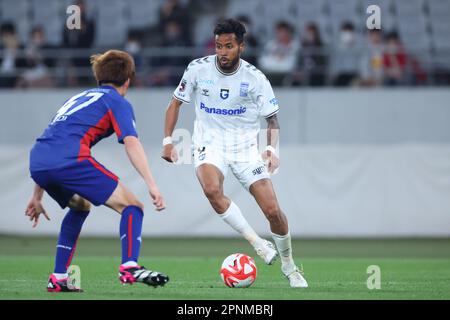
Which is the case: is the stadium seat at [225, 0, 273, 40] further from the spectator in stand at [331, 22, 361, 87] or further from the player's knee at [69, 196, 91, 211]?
the player's knee at [69, 196, 91, 211]

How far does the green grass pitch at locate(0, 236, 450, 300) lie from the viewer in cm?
845

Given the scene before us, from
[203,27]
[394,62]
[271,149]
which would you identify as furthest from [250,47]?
[271,149]

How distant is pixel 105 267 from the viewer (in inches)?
457

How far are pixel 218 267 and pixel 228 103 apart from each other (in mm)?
2703

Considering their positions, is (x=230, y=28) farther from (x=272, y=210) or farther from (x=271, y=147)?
(x=272, y=210)

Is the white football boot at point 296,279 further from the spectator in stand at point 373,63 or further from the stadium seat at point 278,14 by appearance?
the stadium seat at point 278,14

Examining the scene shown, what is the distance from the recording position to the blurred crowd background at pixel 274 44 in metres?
19.0

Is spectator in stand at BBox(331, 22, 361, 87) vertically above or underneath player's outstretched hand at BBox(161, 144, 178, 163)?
above

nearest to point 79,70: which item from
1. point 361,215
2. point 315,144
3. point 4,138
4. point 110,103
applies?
point 4,138

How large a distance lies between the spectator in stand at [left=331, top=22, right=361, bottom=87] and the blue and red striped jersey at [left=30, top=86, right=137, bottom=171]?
36.6 feet

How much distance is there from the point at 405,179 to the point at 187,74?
873cm

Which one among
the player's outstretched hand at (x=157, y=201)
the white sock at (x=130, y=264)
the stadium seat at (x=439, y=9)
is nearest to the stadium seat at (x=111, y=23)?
the stadium seat at (x=439, y=9)

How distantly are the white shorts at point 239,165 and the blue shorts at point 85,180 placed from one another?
6.40 feet

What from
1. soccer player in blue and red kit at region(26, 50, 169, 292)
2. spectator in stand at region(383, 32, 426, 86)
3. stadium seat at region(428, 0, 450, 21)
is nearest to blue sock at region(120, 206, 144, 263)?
soccer player in blue and red kit at region(26, 50, 169, 292)
